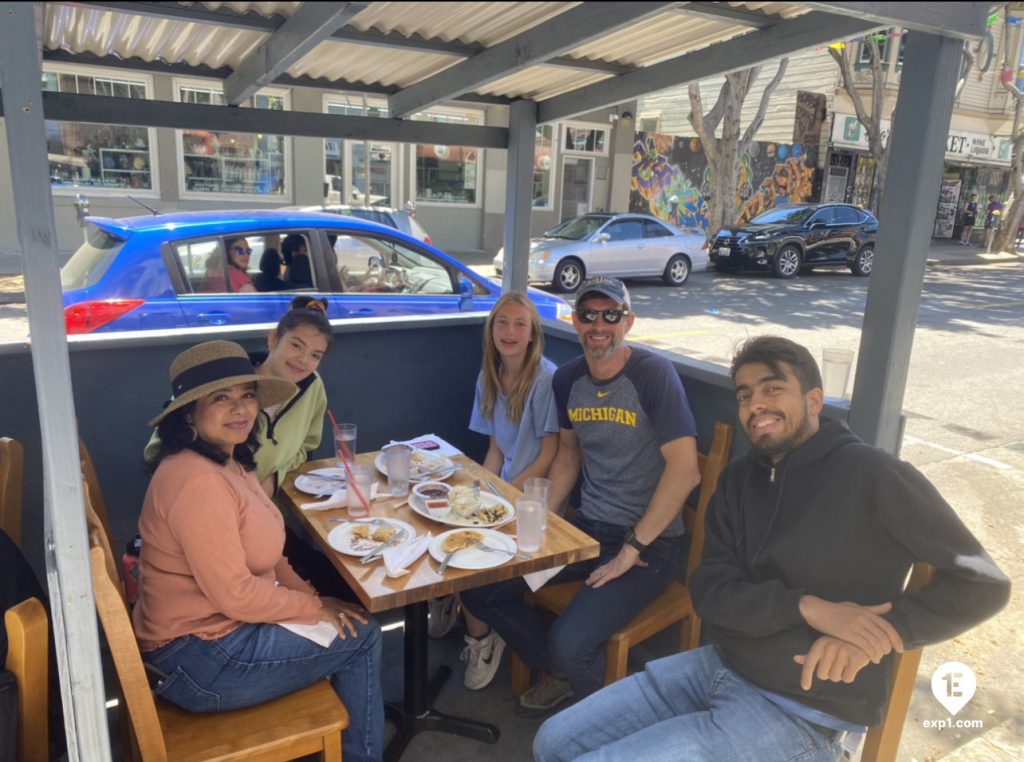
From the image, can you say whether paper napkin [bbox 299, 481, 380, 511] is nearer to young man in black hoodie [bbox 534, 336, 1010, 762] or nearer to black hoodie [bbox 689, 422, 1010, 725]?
young man in black hoodie [bbox 534, 336, 1010, 762]

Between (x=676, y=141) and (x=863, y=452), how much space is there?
2031cm

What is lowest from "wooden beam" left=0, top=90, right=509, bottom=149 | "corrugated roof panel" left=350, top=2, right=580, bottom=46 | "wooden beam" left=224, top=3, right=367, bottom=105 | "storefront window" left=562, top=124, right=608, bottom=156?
"wooden beam" left=0, top=90, right=509, bottom=149

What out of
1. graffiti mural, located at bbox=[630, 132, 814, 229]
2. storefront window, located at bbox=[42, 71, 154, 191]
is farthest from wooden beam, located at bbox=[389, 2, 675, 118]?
graffiti mural, located at bbox=[630, 132, 814, 229]

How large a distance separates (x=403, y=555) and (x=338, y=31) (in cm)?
227

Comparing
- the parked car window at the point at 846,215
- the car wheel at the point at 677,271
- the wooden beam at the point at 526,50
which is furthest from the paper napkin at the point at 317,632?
the parked car window at the point at 846,215

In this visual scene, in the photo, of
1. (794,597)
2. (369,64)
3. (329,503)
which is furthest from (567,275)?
(794,597)

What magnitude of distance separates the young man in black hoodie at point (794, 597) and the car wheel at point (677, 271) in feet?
42.1

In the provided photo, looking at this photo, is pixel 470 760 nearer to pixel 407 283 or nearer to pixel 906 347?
pixel 906 347

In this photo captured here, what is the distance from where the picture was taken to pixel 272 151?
15.8m

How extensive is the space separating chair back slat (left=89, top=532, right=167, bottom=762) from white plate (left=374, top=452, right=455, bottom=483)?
1.26 metres

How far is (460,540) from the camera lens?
246cm

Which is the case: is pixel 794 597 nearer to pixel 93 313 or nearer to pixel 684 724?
pixel 684 724

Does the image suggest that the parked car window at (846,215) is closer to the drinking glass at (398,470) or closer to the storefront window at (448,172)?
the storefront window at (448,172)

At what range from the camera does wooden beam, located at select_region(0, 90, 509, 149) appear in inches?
139
